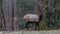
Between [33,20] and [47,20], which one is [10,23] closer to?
[33,20]

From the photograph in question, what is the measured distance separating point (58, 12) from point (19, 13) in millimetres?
1425

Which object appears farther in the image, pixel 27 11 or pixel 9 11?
pixel 27 11

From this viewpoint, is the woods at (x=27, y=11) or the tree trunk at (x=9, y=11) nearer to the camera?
the tree trunk at (x=9, y=11)

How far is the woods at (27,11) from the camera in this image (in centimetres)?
420

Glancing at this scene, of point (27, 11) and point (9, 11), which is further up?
point (9, 11)

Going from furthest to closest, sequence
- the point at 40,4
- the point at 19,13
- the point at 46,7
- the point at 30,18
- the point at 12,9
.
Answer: the point at 19,13
the point at 46,7
the point at 40,4
the point at 30,18
the point at 12,9

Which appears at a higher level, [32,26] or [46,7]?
A: [46,7]

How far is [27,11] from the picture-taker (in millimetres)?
6359

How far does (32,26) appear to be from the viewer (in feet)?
17.7

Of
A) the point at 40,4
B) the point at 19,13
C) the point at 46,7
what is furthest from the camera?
the point at 19,13

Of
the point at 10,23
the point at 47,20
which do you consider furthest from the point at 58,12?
the point at 10,23

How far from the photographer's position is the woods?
13.8 ft

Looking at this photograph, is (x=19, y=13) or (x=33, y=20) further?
(x=19, y=13)

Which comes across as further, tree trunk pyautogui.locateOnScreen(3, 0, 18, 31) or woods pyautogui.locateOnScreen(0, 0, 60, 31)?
woods pyautogui.locateOnScreen(0, 0, 60, 31)
